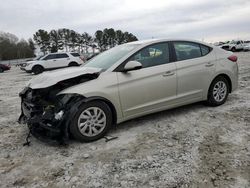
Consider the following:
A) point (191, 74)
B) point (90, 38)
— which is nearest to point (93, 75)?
point (191, 74)

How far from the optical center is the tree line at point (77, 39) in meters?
68.8

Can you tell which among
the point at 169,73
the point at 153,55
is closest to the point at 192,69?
the point at 169,73

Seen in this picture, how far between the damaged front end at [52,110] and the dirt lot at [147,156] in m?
0.22

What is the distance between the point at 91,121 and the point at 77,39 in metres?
71.9

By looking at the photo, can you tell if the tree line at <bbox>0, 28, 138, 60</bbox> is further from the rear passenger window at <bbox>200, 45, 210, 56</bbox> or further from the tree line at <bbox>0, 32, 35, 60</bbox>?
the rear passenger window at <bbox>200, 45, 210, 56</bbox>

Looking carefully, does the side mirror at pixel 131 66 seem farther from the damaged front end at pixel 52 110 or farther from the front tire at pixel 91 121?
the front tire at pixel 91 121

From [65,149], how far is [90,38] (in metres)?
73.5

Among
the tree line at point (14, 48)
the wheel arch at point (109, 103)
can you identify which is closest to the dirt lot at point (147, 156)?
the wheel arch at point (109, 103)

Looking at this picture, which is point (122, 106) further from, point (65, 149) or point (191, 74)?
point (191, 74)

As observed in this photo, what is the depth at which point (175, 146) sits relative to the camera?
156 inches

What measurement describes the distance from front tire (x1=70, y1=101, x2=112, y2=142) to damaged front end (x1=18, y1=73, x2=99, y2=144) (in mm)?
115

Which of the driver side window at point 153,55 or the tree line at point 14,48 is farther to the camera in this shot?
the tree line at point 14,48

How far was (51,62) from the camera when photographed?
2117 cm

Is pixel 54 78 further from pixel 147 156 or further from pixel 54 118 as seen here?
pixel 147 156
